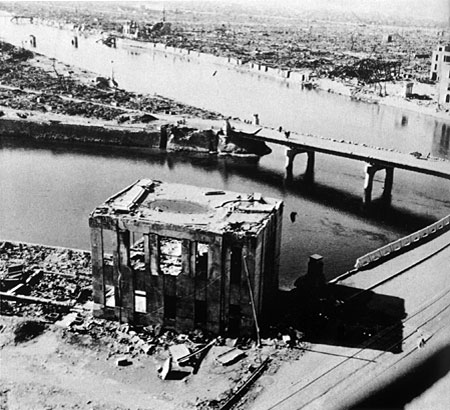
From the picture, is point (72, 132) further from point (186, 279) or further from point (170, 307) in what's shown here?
point (186, 279)

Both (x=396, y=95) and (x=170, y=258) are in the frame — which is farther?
(x=396, y=95)

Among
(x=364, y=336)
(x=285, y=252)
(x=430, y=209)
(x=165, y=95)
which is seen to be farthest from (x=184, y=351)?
(x=165, y=95)

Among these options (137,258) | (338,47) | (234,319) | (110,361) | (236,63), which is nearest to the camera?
(110,361)

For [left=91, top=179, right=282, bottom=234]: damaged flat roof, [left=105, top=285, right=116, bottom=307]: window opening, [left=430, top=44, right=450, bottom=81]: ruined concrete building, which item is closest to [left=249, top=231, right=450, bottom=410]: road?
[left=91, top=179, right=282, bottom=234]: damaged flat roof

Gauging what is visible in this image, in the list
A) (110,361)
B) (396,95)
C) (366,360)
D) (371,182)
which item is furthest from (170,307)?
(396,95)

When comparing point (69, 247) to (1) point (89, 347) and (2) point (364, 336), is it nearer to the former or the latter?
(1) point (89, 347)

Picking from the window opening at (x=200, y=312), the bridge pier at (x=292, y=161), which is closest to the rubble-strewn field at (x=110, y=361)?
the window opening at (x=200, y=312)

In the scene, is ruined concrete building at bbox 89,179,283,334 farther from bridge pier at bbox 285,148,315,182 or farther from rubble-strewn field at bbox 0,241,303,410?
bridge pier at bbox 285,148,315,182

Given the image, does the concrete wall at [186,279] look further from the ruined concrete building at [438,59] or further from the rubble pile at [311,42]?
the rubble pile at [311,42]
